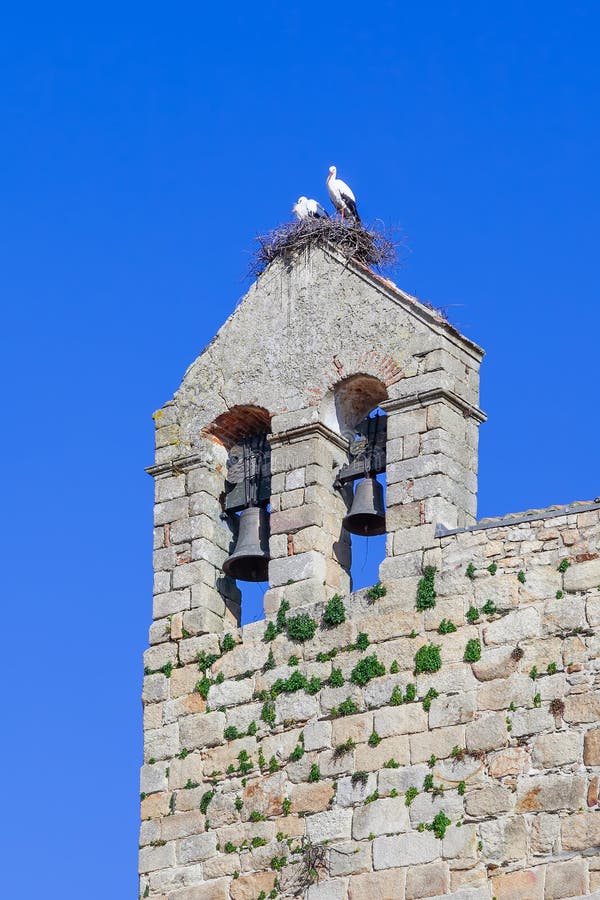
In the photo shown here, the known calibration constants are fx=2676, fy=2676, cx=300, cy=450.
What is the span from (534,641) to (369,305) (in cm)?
328

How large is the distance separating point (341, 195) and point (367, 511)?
2.89 meters

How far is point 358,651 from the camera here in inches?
751

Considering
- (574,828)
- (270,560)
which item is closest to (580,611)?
(574,828)

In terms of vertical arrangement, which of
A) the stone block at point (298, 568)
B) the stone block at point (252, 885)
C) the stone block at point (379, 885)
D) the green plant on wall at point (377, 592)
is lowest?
the stone block at point (379, 885)

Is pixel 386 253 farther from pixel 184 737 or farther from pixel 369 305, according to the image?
pixel 184 737

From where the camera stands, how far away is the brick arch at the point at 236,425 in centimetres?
2075

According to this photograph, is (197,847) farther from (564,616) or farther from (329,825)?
(564,616)

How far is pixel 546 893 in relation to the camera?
17531 mm

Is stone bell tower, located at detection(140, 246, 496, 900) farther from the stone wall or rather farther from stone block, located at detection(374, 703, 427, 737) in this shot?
stone block, located at detection(374, 703, 427, 737)

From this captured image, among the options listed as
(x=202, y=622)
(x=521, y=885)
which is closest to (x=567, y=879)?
(x=521, y=885)

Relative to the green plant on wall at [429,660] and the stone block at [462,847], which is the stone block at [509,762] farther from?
the green plant on wall at [429,660]

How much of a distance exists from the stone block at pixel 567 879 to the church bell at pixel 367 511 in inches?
133

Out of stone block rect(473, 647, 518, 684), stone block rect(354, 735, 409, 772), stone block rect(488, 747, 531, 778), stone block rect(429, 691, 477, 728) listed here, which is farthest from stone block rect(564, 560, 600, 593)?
stone block rect(354, 735, 409, 772)

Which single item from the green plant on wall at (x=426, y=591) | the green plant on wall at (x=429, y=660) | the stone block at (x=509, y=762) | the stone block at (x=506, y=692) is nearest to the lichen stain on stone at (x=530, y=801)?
the stone block at (x=509, y=762)
